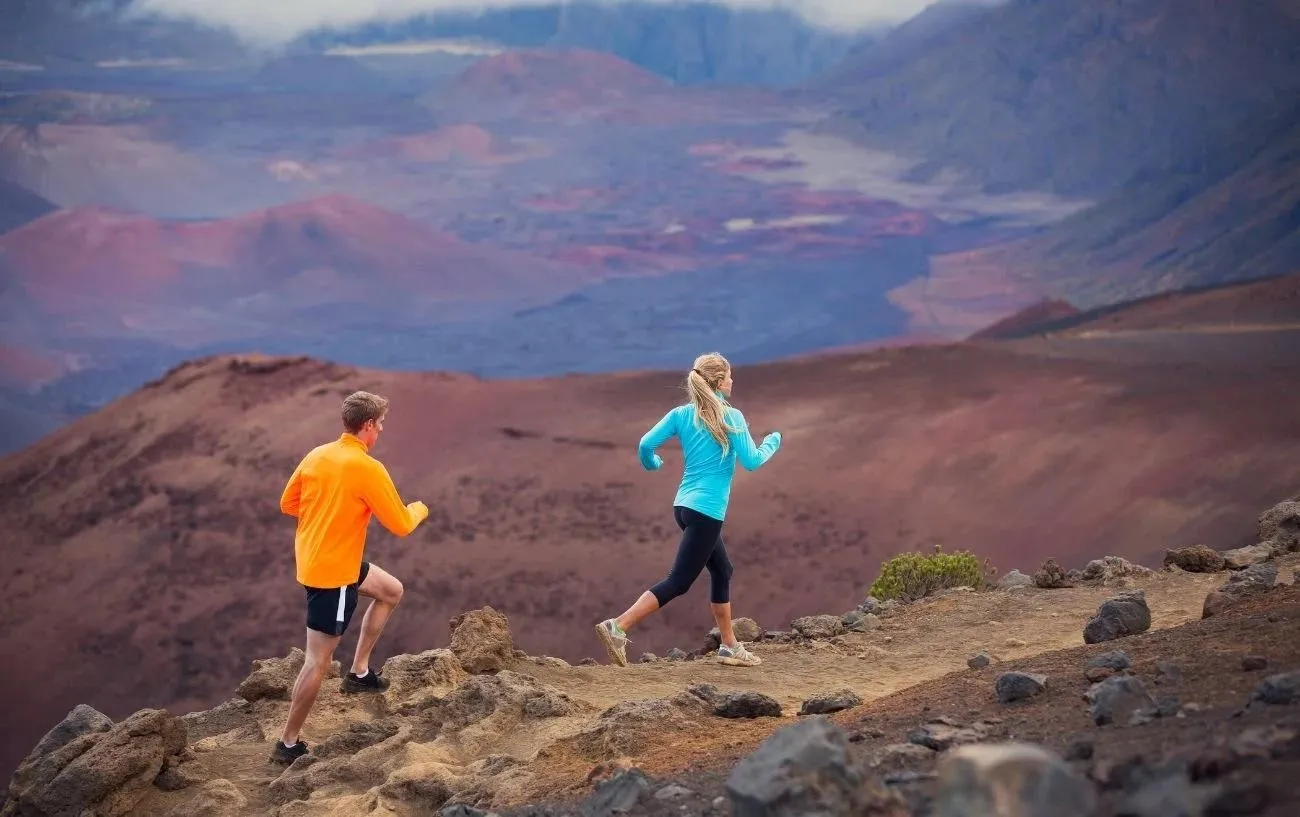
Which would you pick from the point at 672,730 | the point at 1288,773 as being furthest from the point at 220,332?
the point at 1288,773

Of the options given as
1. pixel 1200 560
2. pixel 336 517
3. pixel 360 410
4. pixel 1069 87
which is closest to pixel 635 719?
pixel 336 517

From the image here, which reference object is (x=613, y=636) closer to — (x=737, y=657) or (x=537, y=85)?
(x=737, y=657)

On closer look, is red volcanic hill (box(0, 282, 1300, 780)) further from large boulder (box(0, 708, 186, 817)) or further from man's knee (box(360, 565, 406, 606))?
large boulder (box(0, 708, 186, 817))

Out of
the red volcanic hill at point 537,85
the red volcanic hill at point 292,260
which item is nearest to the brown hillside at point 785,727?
the red volcanic hill at point 292,260

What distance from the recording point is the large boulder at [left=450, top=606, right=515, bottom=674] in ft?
24.3

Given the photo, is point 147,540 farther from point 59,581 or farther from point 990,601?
point 990,601

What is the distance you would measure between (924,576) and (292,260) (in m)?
23.7

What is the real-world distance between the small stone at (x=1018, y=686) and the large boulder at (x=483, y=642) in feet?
10.6

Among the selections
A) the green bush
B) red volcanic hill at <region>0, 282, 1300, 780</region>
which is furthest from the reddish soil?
red volcanic hill at <region>0, 282, 1300, 780</region>

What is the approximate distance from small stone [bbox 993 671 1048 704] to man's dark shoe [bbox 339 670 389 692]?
3.22m

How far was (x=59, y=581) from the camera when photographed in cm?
2173

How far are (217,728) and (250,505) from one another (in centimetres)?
1561

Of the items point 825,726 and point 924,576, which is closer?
point 825,726

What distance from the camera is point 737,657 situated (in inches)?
302
